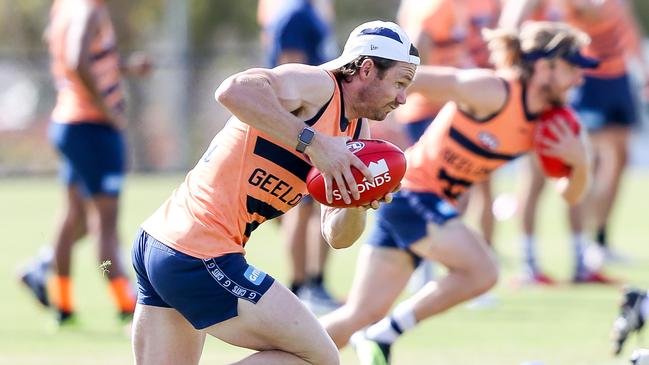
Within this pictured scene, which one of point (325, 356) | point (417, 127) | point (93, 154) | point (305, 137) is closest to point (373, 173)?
point (305, 137)

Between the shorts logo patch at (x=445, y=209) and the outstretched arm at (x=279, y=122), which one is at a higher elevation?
the outstretched arm at (x=279, y=122)

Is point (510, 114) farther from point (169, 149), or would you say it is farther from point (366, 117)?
point (169, 149)

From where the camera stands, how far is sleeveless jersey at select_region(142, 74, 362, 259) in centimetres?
491

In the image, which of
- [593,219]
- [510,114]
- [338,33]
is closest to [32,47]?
[338,33]

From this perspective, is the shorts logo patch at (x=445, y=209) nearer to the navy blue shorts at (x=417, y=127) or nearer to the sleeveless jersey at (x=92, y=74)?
the sleeveless jersey at (x=92, y=74)

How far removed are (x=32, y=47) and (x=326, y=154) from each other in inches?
1130

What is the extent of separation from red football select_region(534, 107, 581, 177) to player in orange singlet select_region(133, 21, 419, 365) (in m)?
1.83

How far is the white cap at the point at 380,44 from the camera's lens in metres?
4.95

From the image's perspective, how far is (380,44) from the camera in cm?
496

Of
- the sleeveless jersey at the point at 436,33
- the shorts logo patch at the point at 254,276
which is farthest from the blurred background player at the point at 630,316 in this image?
the sleeveless jersey at the point at 436,33

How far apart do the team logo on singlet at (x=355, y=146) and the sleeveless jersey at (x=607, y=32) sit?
19.4 feet

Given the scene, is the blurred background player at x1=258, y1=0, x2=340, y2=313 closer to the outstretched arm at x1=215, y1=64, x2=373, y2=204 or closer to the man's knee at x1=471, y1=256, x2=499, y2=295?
the man's knee at x1=471, y1=256, x2=499, y2=295

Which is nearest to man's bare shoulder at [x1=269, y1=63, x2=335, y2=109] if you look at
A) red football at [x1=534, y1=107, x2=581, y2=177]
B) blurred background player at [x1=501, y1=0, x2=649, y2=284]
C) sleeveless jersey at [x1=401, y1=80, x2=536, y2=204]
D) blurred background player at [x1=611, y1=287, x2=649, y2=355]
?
sleeveless jersey at [x1=401, y1=80, x2=536, y2=204]

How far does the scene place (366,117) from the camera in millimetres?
5102
